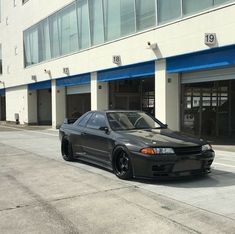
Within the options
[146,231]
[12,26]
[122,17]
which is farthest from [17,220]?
[12,26]

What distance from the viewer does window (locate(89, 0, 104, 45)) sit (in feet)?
72.1

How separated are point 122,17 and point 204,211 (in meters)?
15.1

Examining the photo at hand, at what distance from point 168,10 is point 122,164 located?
9724mm

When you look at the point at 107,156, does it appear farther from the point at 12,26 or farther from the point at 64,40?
the point at 12,26

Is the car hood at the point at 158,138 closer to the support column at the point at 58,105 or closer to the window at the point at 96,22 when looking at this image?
the window at the point at 96,22

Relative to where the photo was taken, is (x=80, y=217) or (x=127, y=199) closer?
(x=80, y=217)

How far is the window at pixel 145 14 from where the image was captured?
58.1 feet

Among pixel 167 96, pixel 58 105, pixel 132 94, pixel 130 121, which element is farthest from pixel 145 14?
pixel 58 105

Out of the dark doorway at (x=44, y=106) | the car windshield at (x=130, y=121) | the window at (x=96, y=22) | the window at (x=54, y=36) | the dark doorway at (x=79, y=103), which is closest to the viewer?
the car windshield at (x=130, y=121)

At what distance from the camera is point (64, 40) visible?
88.1 ft

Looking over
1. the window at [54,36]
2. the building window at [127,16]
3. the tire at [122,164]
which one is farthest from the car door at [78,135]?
the window at [54,36]

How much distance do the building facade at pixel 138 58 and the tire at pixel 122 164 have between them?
6.71 m

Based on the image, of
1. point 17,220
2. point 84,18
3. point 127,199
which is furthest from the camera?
point 84,18

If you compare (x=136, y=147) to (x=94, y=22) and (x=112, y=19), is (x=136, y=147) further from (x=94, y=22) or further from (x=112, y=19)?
(x=94, y=22)
